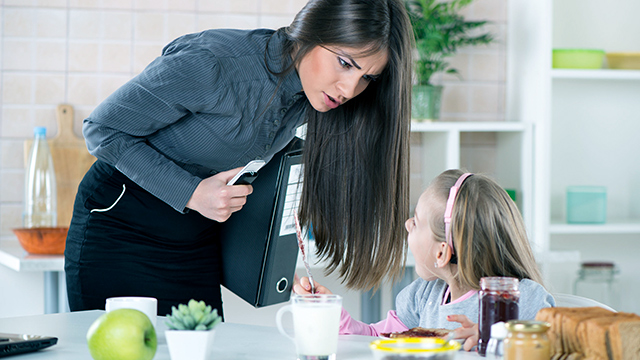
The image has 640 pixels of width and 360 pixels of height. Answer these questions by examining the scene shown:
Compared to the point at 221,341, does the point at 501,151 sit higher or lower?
higher

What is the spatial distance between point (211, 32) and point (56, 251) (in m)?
1.16

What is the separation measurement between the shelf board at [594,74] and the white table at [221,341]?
1794mm

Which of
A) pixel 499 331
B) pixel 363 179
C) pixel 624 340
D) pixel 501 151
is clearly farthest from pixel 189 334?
pixel 501 151

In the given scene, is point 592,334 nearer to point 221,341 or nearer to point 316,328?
point 316,328

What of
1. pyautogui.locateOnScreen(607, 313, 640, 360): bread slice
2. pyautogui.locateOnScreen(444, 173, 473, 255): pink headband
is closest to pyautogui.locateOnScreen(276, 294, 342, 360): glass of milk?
pyautogui.locateOnScreen(607, 313, 640, 360): bread slice

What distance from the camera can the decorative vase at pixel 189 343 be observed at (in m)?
0.75

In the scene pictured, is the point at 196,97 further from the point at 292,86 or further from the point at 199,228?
the point at 199,228

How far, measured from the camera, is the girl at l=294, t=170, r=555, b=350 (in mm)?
1173

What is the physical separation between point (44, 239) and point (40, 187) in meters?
0.38

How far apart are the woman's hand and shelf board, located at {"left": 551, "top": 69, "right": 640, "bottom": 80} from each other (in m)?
1.57

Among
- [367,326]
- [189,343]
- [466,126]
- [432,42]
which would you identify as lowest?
[367,326]

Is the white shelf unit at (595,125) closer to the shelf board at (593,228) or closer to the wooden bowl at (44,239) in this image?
the shelf board at (593,228)

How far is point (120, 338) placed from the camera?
29.1 inches

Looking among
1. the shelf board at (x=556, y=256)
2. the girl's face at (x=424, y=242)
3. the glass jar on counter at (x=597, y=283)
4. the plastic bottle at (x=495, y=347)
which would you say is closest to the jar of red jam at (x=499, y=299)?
the plastic bottle at (x=495, y=347)
